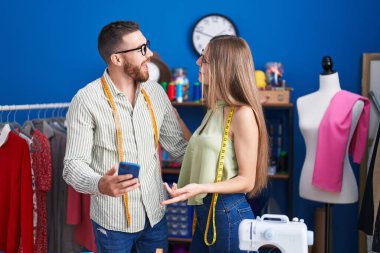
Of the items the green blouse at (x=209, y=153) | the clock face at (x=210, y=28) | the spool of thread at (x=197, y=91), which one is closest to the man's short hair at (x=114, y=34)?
the green blouse at (x=209, y=153)

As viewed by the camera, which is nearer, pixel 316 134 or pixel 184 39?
pixel 316 134

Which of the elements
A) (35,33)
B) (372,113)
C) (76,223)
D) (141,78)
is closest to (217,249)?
(141,78)

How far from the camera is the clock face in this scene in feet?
13.5

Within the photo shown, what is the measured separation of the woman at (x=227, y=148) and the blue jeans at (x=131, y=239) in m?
0.24

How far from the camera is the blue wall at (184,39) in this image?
3.98 m

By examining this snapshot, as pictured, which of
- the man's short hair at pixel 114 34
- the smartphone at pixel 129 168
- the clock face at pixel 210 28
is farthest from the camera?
the clock face at pixel 210 28

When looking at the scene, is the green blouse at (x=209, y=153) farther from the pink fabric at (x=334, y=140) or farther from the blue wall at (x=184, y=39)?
the blue wall at (x=184, y=39)

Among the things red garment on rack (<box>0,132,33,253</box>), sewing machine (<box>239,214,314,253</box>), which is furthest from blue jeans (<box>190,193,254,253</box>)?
red garment on rack (<box>0,132,33,253</box>)

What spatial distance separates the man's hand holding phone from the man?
0.66 ft

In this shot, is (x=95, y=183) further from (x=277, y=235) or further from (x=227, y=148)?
(x=277, y=235)

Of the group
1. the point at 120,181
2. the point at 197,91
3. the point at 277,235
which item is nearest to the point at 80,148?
the point at 120,181

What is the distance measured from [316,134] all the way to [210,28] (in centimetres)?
130

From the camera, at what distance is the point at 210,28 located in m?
4.15

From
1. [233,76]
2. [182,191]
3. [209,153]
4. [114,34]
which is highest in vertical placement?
[114,34]
